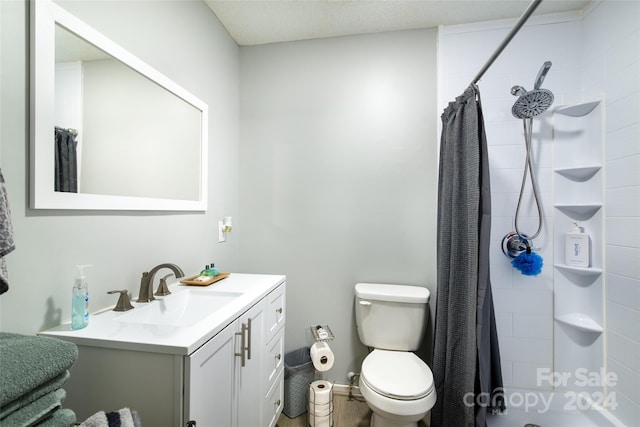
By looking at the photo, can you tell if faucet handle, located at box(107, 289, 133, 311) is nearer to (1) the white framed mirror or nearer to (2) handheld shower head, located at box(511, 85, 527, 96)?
(1) the white framed mirror

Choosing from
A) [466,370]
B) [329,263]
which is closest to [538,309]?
[466,370]

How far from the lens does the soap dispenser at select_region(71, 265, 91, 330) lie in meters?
0.88

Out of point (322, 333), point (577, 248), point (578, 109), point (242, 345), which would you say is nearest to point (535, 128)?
point (578, 109)

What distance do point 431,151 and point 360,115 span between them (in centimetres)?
56

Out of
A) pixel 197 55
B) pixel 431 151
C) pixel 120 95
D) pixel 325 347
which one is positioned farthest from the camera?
pixel 431 151

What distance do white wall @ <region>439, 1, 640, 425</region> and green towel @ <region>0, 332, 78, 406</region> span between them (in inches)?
83.6

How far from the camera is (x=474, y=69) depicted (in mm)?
1856

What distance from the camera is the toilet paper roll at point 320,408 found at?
161 cm

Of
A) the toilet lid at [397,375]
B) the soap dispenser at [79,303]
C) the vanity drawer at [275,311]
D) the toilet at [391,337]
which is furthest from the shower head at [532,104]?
the soap dispenser at [79,303]

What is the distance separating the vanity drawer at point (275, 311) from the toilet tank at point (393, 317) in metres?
0.52

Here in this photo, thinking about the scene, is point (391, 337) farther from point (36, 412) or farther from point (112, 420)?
point (36, 412)

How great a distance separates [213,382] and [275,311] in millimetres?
621

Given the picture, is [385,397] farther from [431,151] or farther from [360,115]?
[360,115]

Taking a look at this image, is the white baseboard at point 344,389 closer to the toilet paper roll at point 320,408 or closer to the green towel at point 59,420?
the toilet paper roll at point 320,408
